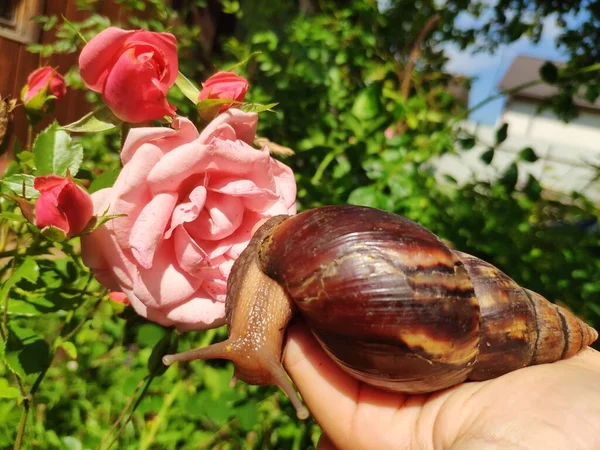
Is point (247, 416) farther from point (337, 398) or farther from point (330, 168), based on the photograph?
point (330, 168)

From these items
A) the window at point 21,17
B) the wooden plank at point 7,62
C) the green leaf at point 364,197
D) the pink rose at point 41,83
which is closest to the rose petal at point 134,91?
the pink rose at point 41,83

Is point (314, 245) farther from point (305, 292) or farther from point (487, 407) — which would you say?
point (487, 407)

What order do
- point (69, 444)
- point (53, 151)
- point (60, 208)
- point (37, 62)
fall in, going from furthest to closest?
point (37, 62) → point (69, 444) → point (53, 151) → point (60, 208)

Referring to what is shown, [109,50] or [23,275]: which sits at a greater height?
[109,50]

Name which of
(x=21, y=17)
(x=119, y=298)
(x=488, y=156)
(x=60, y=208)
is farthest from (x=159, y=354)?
(x=21, y=17)

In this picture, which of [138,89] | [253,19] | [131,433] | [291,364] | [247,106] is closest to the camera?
[138,89]

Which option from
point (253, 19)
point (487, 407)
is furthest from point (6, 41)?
point (487, 407)
